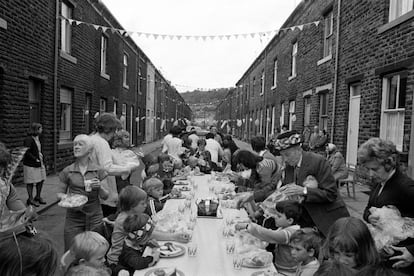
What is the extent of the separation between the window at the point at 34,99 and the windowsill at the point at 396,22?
9634 mm

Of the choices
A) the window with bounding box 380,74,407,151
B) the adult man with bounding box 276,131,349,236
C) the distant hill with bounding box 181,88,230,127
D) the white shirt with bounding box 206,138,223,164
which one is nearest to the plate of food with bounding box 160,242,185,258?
the adult man with bounding box 276,131,349,236

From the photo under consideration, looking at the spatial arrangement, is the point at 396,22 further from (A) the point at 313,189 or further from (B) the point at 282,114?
(B) the point at 282,114

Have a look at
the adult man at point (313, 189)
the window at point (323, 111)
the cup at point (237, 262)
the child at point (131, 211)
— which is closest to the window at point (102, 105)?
the window at point (323, 111)

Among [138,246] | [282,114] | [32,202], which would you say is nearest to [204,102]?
[282,114]

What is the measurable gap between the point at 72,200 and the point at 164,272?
1500 millimetres

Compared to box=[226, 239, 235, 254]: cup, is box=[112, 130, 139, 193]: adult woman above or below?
above

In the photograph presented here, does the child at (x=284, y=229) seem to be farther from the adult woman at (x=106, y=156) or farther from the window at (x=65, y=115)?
the window at (x=65, y=115)

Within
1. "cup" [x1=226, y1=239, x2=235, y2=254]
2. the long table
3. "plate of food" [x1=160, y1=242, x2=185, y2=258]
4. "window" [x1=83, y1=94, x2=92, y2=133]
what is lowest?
the long table

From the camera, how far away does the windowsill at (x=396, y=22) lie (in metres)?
7.58

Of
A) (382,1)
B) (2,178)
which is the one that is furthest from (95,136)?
(382,1)

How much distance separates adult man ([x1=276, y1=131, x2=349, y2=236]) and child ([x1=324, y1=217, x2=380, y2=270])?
2.86 ft

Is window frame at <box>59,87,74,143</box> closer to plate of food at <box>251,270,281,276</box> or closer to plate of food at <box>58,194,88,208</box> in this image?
plate of food at <box>58,194,88,208</box>

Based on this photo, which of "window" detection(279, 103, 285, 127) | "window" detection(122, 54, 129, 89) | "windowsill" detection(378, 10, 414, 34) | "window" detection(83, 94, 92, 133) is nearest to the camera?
"windowsill" detection(378, 10, 414, 34)

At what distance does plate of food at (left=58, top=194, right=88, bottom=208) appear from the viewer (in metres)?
3.51
